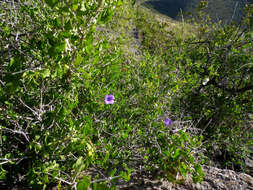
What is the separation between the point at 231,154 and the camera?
3.19 metres

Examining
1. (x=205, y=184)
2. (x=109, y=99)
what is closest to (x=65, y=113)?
(x=109, y=99)

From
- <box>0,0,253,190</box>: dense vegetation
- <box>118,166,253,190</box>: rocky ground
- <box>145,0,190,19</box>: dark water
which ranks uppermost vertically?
<box>145,0,190,19</box>: dark water

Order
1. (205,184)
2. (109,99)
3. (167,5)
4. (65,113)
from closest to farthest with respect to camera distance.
Result: (65,113), (205,184), (109,99), (167,5)

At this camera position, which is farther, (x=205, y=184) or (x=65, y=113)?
(x=205, y=184)

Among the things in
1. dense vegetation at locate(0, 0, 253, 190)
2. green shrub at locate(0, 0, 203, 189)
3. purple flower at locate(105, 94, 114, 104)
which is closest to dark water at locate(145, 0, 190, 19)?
dense vegetation at locate(0, 0, 253, 190)

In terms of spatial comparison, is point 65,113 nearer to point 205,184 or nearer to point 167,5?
point 205,184

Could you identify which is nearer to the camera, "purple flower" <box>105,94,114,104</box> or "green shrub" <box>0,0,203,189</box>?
"green shrub" <box>0,0,203,189</box>

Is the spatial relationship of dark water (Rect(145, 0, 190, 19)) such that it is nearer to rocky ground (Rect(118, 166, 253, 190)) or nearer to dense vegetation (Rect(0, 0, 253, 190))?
dense vegetation (Rect(0, 0, 253, 190))

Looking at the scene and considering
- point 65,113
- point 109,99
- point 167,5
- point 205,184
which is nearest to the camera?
point 65,113

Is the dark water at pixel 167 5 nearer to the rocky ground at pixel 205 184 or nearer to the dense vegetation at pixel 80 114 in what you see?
the dense vegetation at pixel 80 114

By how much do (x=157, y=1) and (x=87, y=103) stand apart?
78536 mm

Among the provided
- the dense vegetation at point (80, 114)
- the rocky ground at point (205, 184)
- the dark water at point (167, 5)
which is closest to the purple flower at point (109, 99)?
the dense vegetation at point (80, 114)

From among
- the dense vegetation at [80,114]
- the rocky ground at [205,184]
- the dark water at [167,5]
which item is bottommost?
the rocky ground at [205,184]

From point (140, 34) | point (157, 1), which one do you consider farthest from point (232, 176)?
point (157, 1)
